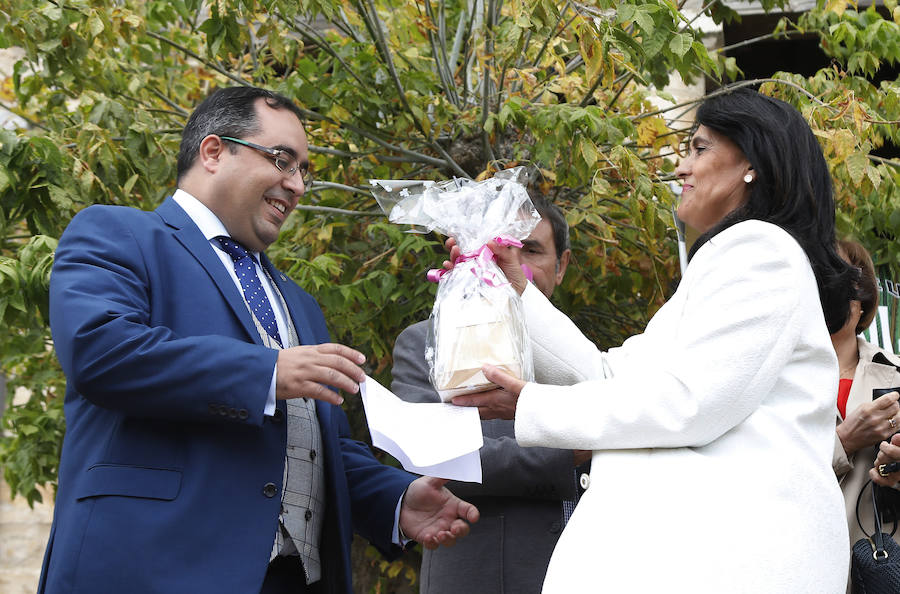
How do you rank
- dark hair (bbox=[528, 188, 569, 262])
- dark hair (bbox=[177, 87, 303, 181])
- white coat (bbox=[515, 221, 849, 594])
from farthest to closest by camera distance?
dark hair (bbox=[528, 188, 569, 262]) → dark hair (bbox=[177, 87, 303, 181]) → white coat (bbox=[515, 221, 849, 594])

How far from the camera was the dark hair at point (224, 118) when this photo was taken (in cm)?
317

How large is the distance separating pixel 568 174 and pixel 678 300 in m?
1.95

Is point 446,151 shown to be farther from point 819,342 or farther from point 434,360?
point 819,342

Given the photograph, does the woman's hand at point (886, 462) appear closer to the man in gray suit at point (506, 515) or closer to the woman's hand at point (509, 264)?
the man in gray suit at point (506, 515)

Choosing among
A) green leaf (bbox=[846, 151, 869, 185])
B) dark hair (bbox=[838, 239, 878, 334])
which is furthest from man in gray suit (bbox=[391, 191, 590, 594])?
green leaf (bbox=[846, 151, 869, 185])

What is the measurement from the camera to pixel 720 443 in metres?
2.24

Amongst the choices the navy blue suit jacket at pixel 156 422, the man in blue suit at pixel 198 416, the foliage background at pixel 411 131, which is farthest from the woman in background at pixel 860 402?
the navy blue suit jacket at pixel 156 422

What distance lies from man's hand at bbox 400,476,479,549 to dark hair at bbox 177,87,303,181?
3.87 ft

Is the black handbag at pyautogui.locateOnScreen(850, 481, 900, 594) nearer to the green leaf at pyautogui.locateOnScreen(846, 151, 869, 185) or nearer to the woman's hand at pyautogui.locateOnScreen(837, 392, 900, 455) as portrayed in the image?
the woman's hand at pyautogui.locateOnScreen(837, 392, 900, 455)

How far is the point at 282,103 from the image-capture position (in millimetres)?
3318

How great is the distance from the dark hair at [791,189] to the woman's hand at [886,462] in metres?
0.73

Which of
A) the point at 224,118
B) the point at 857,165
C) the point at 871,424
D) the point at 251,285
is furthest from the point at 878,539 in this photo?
the point at 224,118

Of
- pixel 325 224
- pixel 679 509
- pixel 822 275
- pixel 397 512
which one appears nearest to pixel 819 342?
pixel 822 275

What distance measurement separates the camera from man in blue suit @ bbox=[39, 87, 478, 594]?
240 centimetres
